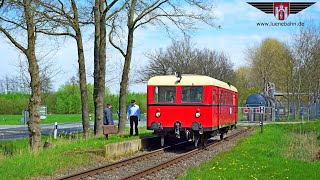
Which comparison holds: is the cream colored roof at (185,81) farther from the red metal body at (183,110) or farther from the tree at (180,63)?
the tree at (180,63)

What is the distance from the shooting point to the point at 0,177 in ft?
Answer: 36.7

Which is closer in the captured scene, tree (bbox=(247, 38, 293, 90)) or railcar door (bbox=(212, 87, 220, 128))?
railcar door (bbox=(212, 87, 220, 128))

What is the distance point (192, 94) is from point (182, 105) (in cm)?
58

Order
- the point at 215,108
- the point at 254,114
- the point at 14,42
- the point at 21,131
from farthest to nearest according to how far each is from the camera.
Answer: the point at 254,114
the point at 21,131
the point at 215,108
the point at 14,42

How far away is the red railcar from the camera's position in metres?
18.4

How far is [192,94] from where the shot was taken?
61.3 ft

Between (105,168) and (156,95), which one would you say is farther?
(156,95)

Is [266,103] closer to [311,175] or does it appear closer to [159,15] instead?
[159,15]

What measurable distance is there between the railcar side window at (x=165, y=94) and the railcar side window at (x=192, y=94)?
39cm

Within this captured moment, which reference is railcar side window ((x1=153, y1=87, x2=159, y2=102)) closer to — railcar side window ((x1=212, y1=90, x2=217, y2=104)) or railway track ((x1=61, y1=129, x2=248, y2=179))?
railway track ((x1=61, y1=129, x2=248, y2=179))

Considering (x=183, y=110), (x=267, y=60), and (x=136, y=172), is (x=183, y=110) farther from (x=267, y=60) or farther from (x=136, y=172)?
(x=267, y=60)

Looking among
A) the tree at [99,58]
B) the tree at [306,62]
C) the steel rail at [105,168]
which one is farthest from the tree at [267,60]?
the steel rail at [105,168]

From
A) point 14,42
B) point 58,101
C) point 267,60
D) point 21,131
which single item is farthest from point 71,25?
point 58,101

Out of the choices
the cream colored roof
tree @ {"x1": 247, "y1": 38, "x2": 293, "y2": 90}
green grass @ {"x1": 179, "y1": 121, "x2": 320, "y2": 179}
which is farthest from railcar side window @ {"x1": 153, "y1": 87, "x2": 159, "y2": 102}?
tree @ {"x1": 247, "y1": 38, "x2": 293, "y2": 90}
